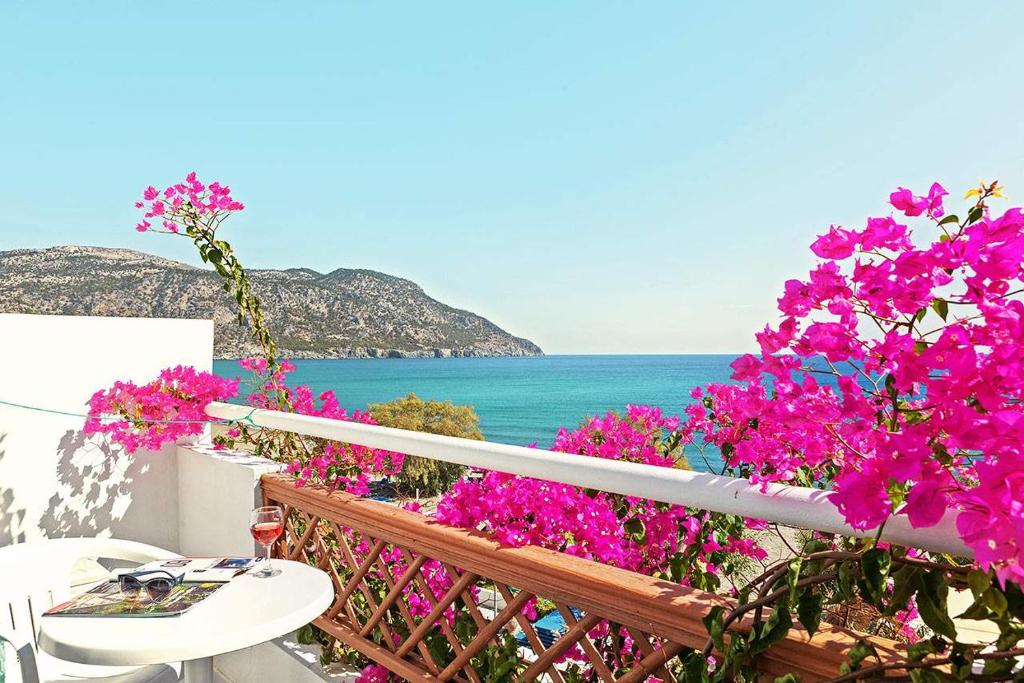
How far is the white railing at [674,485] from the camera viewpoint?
1.03 meters

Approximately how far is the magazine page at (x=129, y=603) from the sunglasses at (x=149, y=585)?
1 centimetres

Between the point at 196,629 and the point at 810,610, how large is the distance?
132 cm

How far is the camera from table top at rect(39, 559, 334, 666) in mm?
1562

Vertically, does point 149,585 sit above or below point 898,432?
below

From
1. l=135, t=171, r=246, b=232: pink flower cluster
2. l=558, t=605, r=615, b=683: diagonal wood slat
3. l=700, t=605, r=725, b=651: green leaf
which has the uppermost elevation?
l=135, t=171, r=246, b=232: pink flower cluster

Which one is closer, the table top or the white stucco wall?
the table top

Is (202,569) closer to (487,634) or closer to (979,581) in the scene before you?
(487,634)

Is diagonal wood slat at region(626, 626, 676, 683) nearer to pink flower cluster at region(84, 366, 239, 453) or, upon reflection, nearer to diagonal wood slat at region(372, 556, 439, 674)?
diagonal wood slat at region(372, 556, 439, 674)

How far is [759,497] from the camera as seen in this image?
4.07 ft

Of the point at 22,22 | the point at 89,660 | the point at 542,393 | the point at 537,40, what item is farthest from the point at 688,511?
the point at 542,393

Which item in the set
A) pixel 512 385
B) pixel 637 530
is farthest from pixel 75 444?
pixel 512 385

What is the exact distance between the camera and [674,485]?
139 centimetres

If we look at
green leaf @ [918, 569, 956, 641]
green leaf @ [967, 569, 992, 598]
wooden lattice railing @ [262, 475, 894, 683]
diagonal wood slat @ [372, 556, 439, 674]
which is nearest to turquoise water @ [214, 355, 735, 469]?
wooden lattice railing @ [262, 475, 894, 683]

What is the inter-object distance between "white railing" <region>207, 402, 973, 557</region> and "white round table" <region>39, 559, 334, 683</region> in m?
0.51
